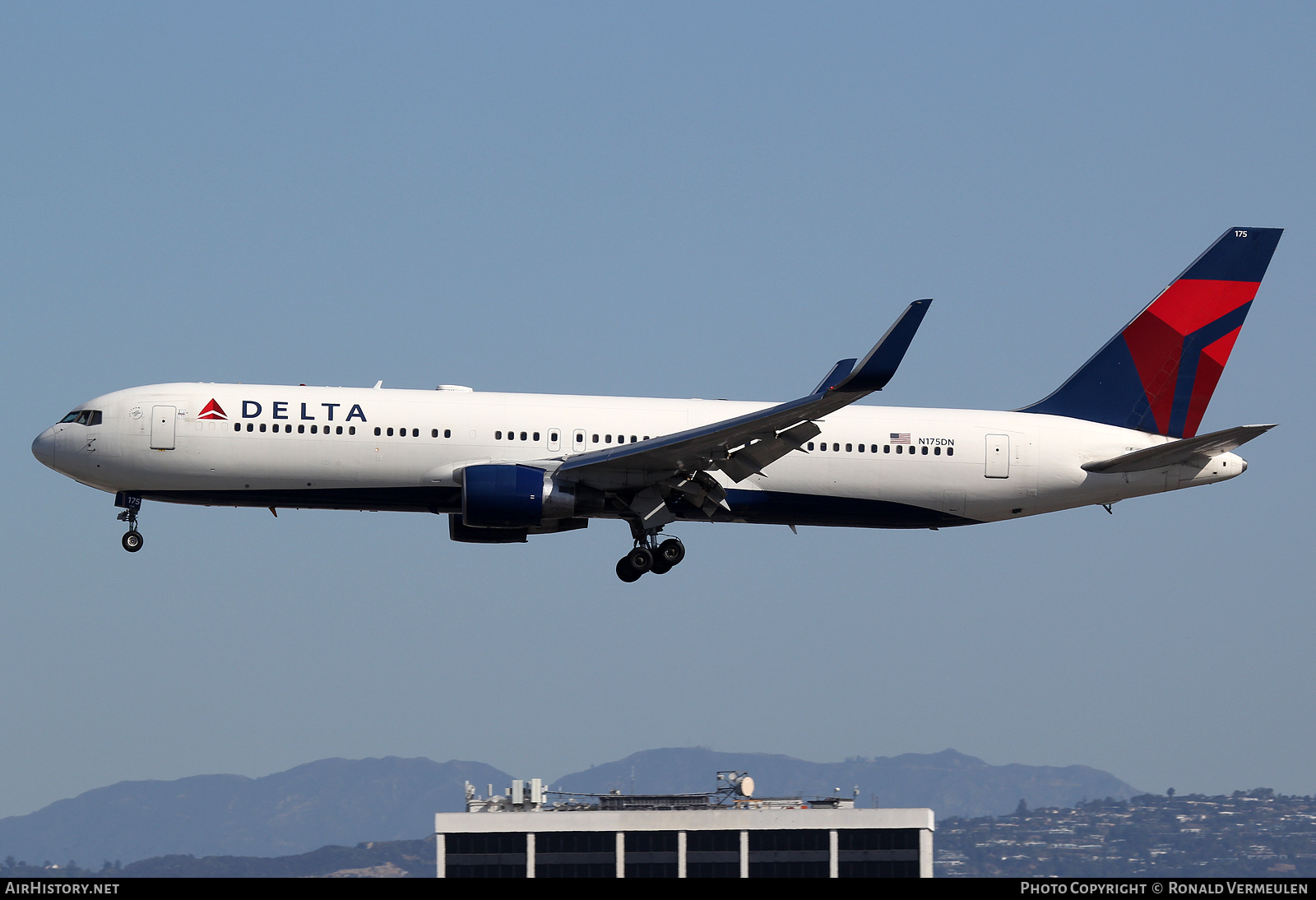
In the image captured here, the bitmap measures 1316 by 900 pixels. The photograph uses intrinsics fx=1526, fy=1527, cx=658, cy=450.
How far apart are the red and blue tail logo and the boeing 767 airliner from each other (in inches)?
53.3

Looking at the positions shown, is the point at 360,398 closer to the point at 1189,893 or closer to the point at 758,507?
the point at 758,507

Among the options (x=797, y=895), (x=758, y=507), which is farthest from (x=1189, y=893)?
(x=758, y=507)

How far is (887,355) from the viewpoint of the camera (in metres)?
31.4

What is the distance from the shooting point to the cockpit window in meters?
37.8

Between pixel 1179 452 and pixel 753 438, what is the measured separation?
11594mm

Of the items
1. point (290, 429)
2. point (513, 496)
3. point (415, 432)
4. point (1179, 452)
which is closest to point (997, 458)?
point (1179, 452)

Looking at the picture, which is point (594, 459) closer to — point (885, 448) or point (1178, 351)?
point (885, 448)

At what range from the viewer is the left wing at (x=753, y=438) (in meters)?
31.6

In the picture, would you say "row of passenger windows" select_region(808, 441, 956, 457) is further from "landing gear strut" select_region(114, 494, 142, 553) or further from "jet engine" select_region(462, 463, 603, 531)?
"landing gear strut" select_region(114, 494, 142, 553)

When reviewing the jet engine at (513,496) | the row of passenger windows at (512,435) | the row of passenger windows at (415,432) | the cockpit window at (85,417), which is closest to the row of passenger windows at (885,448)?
the row of passenger windows at (512,435)

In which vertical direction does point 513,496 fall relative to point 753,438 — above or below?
below

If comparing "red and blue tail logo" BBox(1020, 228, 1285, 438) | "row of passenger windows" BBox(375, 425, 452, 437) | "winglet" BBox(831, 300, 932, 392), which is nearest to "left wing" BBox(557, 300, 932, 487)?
"winglet" BBox(831, 300, 932, 392)

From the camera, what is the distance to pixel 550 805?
1927 inches

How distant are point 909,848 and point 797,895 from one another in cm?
3304
